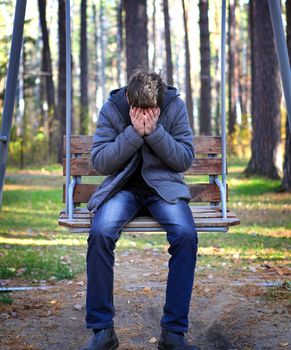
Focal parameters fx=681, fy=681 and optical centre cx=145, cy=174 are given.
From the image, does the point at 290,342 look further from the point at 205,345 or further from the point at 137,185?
the point at 137,185

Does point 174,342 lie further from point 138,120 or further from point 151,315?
point 138,120

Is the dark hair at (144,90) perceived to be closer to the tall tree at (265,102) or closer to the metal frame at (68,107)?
the metal frame at (68,107)

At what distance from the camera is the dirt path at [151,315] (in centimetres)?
412

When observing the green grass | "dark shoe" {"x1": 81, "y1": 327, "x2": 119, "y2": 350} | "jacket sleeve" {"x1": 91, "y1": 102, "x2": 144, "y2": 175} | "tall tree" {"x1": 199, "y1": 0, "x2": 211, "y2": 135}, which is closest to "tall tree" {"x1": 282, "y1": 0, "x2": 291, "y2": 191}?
the green grass

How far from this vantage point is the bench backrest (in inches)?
188

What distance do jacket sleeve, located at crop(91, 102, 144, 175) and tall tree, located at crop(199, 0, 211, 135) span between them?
16.2m

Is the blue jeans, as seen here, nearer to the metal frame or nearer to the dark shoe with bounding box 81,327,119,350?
the dark shoe with bounding box 81,327,119,350

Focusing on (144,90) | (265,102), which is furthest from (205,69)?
(144,90)

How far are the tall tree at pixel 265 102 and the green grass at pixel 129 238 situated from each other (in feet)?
3.27

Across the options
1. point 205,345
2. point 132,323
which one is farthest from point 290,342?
point 132,323

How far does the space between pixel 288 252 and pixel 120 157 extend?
390 centimetres

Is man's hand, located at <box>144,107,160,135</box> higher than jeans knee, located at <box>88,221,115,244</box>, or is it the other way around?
man's hand, located at <box>144,107,160,135</box>

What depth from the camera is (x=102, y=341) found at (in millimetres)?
3707

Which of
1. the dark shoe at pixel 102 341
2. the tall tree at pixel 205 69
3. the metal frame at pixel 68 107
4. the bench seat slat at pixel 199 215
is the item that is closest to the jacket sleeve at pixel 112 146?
the metal frame at pixel 68 107
